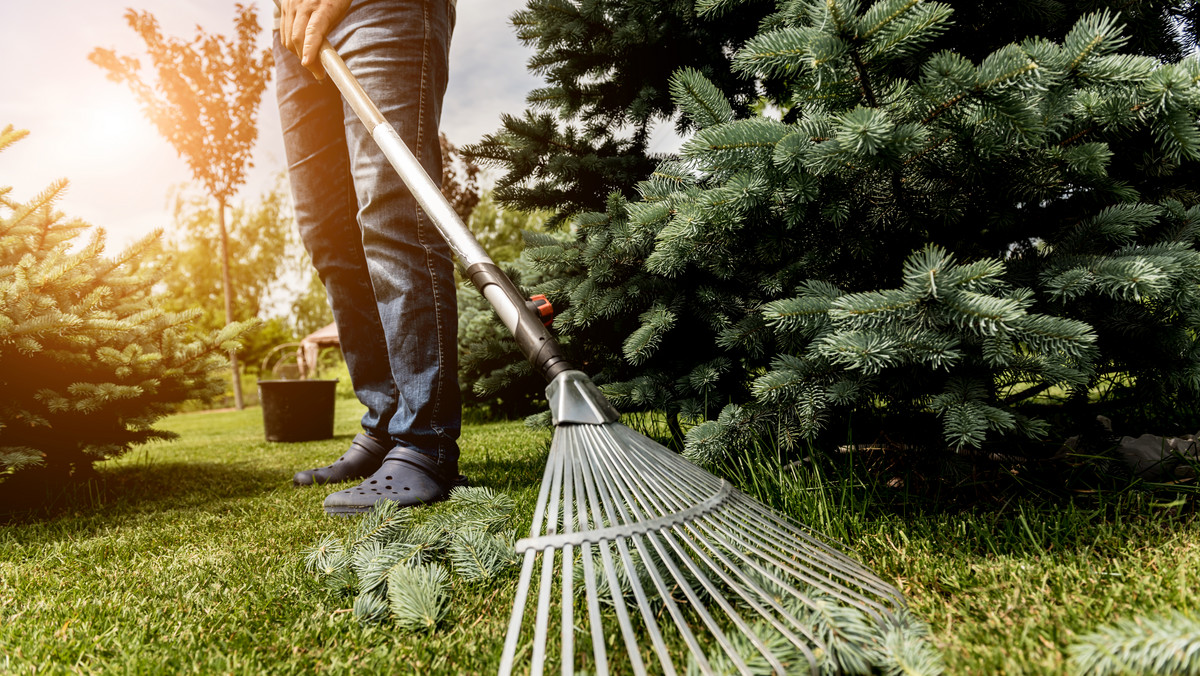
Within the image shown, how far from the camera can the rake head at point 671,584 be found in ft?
2.22

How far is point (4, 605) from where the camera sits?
1078 millimetres

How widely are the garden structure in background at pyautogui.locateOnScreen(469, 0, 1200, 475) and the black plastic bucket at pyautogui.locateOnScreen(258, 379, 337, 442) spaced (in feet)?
10.4

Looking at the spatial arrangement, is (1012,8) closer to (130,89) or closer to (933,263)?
(933,263)

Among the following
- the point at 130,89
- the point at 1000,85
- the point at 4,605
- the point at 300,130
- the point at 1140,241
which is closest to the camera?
the point at 1000,85

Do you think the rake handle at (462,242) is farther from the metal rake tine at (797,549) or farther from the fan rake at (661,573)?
the metal rake tine at (797,549)

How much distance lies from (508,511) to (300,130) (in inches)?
57.7

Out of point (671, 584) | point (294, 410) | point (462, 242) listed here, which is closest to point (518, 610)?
point (671, 584)

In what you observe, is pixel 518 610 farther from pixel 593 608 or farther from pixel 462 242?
pixel 462 242

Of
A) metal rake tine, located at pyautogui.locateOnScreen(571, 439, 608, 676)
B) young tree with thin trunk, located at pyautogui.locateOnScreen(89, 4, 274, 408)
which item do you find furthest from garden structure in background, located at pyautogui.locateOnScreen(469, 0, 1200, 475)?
young tree with thin trunk, located at pyautogui.locateOnScreen(89, 4, 274, 408)

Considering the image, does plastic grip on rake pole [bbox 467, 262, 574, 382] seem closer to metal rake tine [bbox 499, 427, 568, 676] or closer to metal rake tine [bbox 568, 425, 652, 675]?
metal rake tine [bbox 568, 425, 652, 675]

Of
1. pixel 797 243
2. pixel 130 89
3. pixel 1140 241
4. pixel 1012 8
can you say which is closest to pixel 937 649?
pixel 797 243

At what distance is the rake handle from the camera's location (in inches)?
44.9

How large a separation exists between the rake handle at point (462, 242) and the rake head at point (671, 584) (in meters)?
0.14

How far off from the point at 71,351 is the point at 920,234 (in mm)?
2553
